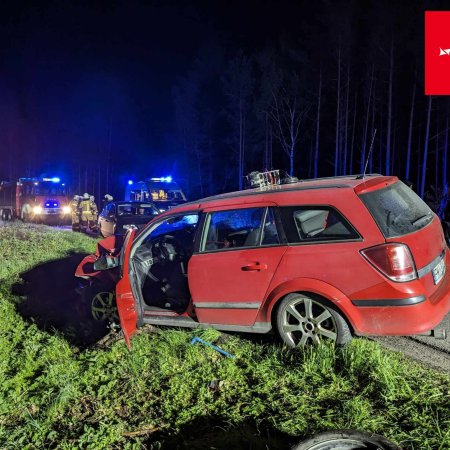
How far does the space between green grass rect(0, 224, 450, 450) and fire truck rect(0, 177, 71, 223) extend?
746 inches

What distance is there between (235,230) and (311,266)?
3.76ft

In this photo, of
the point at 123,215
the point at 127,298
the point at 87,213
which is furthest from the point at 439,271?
the point at 87,213

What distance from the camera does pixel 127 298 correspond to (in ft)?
14.2

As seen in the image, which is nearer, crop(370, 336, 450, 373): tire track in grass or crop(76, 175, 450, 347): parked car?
crop(76, 175, 450, 347): parked car

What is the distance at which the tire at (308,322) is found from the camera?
3709 mm

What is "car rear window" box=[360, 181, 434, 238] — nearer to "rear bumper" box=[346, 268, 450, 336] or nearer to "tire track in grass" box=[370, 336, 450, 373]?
"rear bumper" box=[346, 268, 450, 336]

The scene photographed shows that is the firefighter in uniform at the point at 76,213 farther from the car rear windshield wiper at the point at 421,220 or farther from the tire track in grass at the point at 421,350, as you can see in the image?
the car rear windshield wiper at the point at 421,220

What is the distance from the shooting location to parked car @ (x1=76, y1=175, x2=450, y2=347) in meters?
3.47

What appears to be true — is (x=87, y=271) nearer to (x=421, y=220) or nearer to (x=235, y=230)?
(x=235, y=230)

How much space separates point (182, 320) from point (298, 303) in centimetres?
135

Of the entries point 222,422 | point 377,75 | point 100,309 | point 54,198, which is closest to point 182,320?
point 100,309

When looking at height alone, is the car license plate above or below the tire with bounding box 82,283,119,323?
above

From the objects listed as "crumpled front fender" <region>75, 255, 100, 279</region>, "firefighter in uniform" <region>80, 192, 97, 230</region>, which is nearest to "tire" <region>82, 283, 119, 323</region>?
"crumpled front fender" <region>75, 255, 100, 279</region>

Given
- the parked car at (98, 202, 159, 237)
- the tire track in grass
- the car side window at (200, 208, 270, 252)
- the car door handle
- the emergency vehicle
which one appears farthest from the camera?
the emergency vehicle
